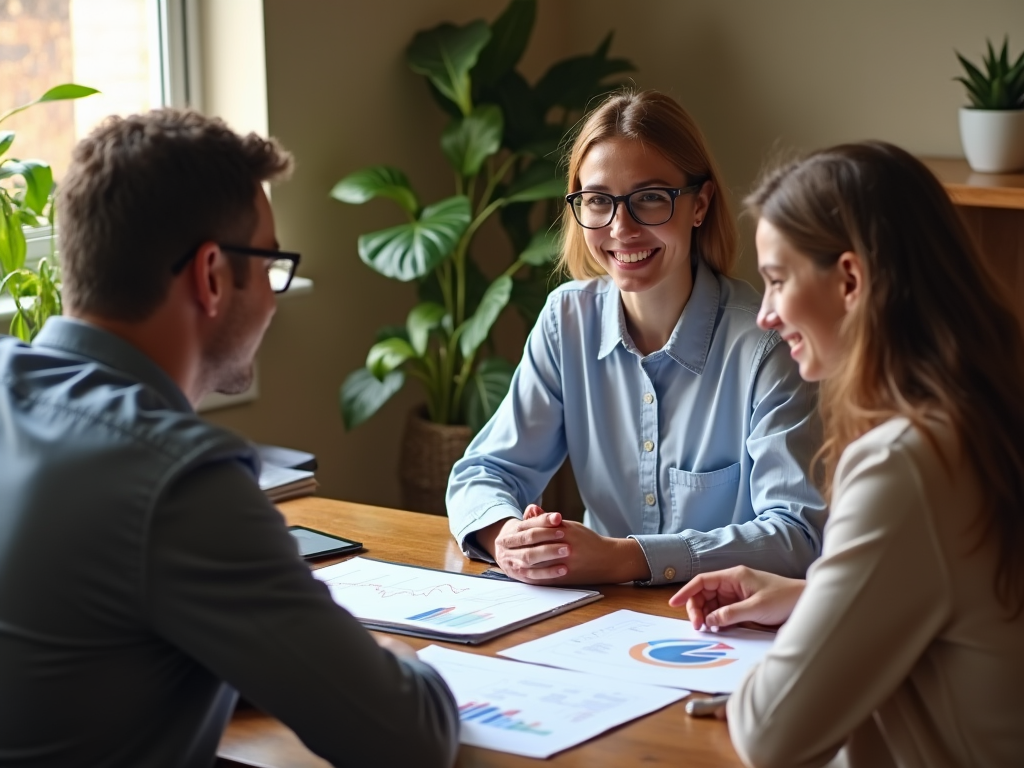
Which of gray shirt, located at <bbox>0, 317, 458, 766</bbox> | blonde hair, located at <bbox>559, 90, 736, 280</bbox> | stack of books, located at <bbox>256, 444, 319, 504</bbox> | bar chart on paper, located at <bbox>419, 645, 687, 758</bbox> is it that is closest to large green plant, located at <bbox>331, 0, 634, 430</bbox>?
stack of books, located at <bbox>256, 444, 319, 504</bbox>

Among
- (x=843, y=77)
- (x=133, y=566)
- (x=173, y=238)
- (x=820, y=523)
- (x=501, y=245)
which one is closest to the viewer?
(x=133, y=566)

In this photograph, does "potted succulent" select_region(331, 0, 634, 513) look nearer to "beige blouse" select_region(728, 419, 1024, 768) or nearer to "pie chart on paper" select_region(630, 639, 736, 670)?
"pie chart on paper" select_region(630, 639, 736, 670)

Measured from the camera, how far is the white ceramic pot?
10.2ft

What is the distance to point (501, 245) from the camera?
4098 mm

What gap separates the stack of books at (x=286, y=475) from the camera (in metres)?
2.21

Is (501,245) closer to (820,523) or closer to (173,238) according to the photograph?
(820,523)

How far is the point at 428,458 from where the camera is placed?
11.5 feet

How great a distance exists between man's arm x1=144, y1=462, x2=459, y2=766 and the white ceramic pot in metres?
2.39

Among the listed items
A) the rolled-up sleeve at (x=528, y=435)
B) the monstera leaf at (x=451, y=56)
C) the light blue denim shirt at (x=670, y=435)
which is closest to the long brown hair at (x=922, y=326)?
the light blue denim shirt at (x=670, y=435)

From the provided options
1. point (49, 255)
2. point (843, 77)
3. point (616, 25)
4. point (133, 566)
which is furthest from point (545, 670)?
point (616, 25)

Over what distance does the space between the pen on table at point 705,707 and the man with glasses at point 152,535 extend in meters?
0.26

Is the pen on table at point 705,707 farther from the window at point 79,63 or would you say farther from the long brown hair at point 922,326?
the window at point 79,63

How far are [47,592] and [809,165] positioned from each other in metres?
0.84

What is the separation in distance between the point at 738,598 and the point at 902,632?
483 mm
